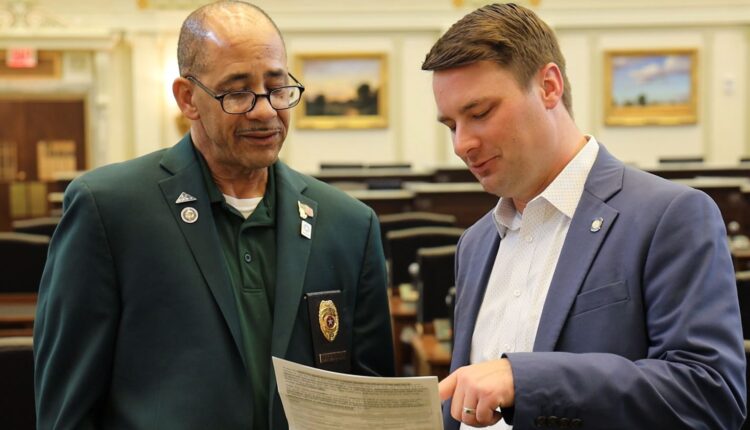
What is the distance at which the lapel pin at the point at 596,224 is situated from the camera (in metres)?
1.76

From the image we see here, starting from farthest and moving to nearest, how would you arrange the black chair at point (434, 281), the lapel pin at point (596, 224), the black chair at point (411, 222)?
the black chair at point (411, 222) → the black chair at point (434, 281) → the lapel pin at point (596, 224)

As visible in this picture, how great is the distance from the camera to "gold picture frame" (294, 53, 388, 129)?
50.4ft

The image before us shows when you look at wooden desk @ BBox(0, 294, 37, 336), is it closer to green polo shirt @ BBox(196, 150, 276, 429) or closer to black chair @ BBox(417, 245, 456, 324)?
black chair @ BBox(417, 245, 456, 324)

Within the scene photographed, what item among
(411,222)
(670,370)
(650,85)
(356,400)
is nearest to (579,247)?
(670,370)

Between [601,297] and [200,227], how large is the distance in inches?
36.8

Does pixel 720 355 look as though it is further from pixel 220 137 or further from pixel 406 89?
pixel 406 89

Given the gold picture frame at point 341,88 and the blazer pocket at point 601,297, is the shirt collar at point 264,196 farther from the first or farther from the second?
the gold picture frame at point 341,88

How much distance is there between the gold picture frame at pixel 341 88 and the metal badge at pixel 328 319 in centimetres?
1335

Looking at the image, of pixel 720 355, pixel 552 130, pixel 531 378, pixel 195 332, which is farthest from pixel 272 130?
pixel 720 355

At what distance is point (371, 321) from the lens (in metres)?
2.32

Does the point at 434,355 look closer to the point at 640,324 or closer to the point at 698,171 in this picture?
the point at 640,324

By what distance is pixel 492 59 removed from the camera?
1.78 metres

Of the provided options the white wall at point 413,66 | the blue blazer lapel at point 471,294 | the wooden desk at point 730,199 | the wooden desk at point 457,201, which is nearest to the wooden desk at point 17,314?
the blue blazer lapel at point 471,294

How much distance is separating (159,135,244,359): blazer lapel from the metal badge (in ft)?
0.69
